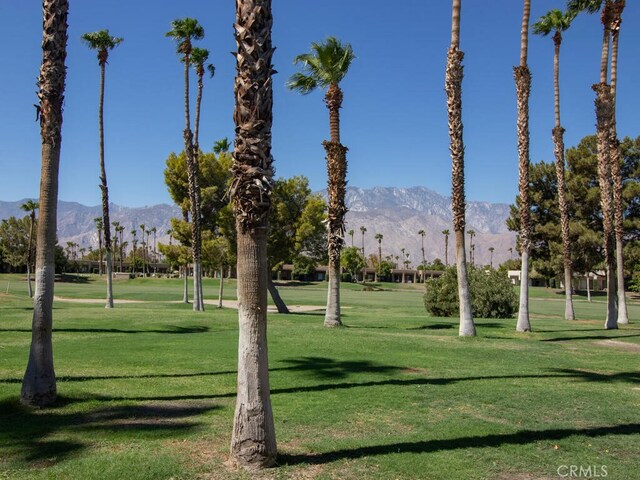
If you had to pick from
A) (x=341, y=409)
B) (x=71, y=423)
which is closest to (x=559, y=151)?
(x=341, y=409)

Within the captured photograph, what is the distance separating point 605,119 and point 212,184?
103ft

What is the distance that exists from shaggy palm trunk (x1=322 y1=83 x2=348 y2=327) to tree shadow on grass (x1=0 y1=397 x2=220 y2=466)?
44.5ft

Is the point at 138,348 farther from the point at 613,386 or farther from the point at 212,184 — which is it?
the point at 212,184

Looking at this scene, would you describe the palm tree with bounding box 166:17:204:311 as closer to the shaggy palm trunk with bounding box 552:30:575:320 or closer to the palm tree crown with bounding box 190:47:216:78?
the palm tree crown with bounding box 190:47:216:78

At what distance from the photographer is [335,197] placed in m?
24.1

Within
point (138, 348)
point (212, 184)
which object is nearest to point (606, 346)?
point (138, 348)

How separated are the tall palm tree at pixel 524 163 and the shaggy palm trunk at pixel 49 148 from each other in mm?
17365

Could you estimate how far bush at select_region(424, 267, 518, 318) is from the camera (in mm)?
33125

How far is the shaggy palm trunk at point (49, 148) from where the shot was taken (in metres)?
10.8

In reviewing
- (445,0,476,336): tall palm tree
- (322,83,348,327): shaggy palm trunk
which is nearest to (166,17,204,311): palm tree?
(322,83,348,327): shaggy palm trunk

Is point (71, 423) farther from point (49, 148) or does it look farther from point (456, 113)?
point (456, 113)

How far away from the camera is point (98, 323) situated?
23141 millimetres

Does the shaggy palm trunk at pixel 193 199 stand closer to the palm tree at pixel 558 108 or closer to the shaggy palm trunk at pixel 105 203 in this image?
the shaggy palm trunk at pixel 105 203

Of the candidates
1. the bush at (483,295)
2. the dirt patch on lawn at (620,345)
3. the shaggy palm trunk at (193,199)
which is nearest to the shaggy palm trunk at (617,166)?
the bush at (483,295)
